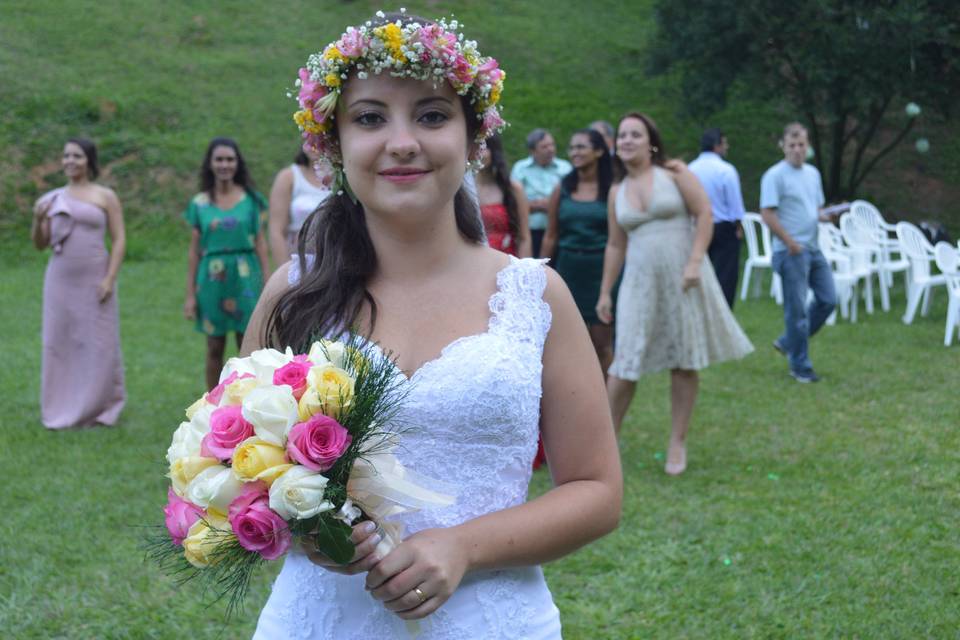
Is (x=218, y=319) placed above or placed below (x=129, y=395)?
above

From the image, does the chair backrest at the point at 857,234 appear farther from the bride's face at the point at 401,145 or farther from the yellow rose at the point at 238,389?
the yellow rose at the point at 238,389

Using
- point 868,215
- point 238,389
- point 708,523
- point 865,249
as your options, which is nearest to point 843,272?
point 865,249

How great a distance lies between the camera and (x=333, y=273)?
232 cm

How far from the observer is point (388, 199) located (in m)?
2.23

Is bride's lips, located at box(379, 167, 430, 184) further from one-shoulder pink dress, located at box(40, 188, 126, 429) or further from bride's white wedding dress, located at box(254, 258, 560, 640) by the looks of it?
one-shoulder pink dress, located at box(40, 188, 126, 429)

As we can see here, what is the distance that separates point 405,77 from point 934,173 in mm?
25203

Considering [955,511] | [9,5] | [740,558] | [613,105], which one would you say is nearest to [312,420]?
[740,558]

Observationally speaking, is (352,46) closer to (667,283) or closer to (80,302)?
(667,283)

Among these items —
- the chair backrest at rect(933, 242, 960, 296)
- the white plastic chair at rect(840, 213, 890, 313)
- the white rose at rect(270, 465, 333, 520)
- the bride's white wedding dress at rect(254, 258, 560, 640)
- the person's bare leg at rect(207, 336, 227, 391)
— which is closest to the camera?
the white rose at rect(270, 465, 333, 520)

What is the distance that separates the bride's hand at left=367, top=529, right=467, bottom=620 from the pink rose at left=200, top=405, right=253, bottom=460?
33 centimetres

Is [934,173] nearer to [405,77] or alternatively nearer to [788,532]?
[788,532]

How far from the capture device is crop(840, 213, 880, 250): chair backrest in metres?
15.1

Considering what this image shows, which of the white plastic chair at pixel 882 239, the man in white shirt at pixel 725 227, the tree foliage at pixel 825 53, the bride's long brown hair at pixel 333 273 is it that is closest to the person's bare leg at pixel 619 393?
the man in white shirt at pixel 725 227

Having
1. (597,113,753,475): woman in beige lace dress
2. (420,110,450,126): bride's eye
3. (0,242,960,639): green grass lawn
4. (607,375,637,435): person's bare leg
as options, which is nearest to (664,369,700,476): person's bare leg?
(597,113,753,475): woman in beige lace dress
